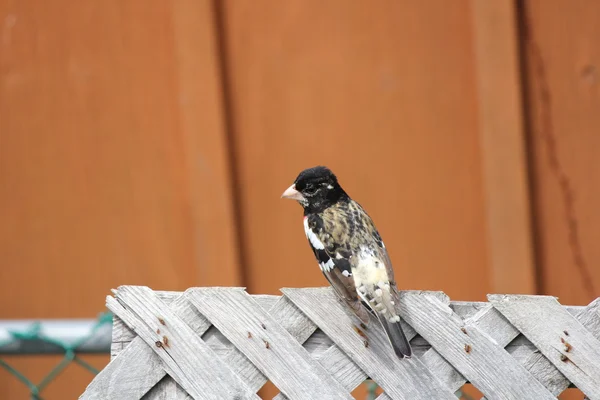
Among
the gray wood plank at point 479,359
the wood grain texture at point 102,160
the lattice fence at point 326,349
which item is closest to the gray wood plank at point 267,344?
the lattice fence at point 326,349

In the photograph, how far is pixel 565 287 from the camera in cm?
383

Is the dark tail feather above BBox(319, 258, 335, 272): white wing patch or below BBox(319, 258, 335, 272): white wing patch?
below

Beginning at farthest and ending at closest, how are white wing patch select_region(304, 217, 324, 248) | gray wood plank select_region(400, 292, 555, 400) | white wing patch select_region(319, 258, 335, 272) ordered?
white wing patch select_region(304, 217, 324, 248) < white wing patch select_region(319, 258, 335, 272) < gray wood plank select_region(400, 292, 555, 400)

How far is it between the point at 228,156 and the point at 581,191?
1.67 meters

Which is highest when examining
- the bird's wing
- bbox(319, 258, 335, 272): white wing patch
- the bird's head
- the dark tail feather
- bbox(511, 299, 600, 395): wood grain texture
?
the bird's head

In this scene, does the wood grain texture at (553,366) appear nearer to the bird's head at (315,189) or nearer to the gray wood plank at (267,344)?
the gray wood plank at (267,344)

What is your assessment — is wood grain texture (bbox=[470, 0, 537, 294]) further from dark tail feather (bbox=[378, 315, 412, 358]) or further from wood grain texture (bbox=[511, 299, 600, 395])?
dark tail feather (bbox=[378, 315, 412, 358])

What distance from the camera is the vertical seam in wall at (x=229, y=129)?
391 centimetres

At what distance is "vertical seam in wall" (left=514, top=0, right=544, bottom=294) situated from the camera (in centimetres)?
368

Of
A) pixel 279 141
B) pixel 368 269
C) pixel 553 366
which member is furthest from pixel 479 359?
pixel 279 141

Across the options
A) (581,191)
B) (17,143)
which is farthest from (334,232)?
(17,143)

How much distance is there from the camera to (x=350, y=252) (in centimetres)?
278

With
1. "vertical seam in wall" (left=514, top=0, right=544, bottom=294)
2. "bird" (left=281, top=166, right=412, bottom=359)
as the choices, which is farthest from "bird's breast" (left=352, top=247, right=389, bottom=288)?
"vertical seam in wall" (left=514, top=0, right=544, bottom=294)

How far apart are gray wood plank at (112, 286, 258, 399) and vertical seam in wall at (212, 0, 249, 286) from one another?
191 centimetres
